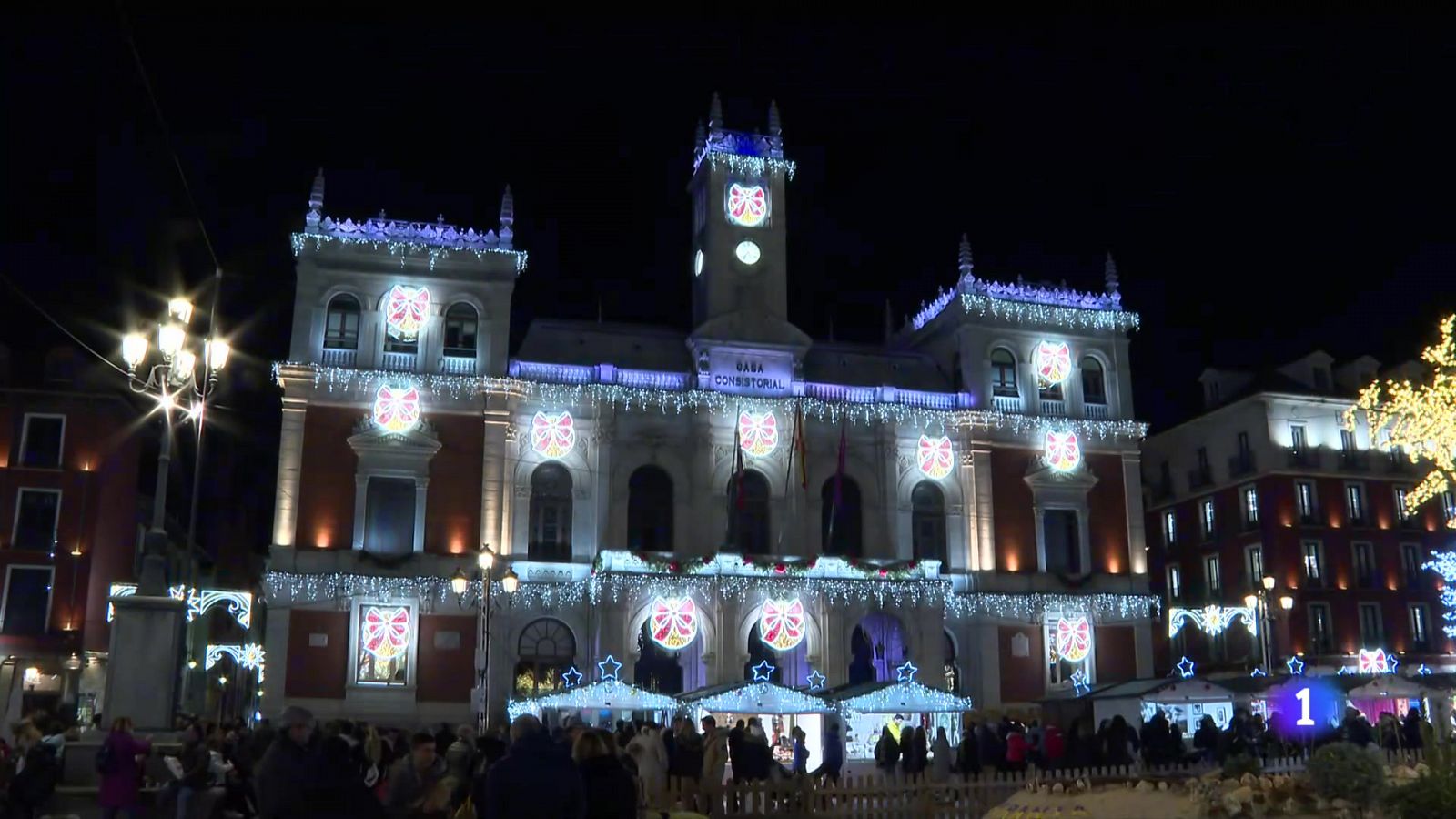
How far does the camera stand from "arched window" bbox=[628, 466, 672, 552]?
1505 inches

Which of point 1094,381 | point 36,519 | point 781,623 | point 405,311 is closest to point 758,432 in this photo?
point 781,623

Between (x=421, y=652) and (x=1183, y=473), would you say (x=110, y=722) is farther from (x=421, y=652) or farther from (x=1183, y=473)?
(x=1183, y=473)

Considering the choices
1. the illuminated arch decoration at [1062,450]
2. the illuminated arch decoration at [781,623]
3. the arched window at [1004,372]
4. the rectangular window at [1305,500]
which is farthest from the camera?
the rectangular window at [1305,500]

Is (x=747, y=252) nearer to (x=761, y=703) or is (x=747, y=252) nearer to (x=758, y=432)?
(x=758, y=432)

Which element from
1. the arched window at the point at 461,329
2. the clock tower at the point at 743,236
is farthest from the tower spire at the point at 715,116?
the arched window at the point at 461,329

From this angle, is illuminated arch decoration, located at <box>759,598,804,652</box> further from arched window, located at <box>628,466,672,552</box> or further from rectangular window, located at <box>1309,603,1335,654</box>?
rectangular window, located at <box>1309,603,1335,654</box>

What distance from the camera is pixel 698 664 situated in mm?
36750

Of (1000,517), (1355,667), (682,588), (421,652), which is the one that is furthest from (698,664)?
(1355,667)

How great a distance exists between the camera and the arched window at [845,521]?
131ft

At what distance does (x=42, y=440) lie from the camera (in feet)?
132

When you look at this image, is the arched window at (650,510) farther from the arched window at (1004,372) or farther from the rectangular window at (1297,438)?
the rectangular window at (1297,438)

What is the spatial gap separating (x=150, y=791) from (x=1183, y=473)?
149 ft

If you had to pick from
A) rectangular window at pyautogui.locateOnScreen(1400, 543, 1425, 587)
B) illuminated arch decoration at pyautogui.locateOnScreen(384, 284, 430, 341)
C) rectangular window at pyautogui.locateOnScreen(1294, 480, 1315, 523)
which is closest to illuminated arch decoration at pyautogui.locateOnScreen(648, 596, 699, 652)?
illuminated arch decoration at pyautogui.locateOnScreen(384, 284, 430, 341)

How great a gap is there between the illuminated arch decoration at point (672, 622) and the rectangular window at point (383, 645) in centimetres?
675
